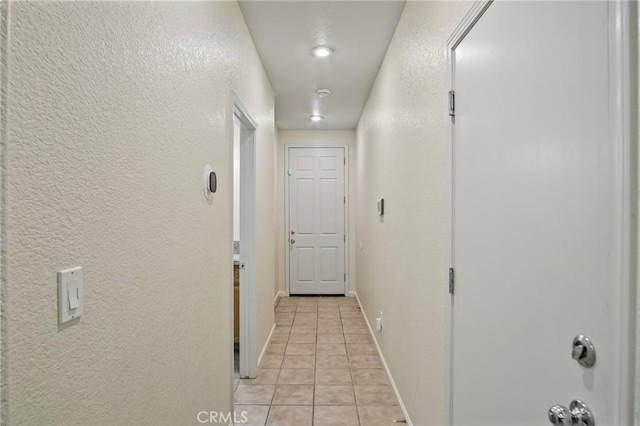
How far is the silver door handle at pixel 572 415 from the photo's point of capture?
2.19 feet

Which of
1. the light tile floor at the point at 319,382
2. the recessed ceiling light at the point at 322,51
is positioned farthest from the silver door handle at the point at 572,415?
the recessed ceiling light at the point at 322,51

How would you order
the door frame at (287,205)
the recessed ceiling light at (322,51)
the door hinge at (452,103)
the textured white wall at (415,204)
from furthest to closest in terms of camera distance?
the door frame at (287,205) < the recessed ceiling light at (322,51) < the textured white wall at (415,204) < the door hinge at (452,103)

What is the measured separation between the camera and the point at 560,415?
72cm

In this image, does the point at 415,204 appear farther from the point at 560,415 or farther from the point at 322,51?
the point at 322,51

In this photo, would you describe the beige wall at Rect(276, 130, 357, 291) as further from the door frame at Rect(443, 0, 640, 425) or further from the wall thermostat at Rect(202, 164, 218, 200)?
the door frame at Rect(443, 0, 640, 425)

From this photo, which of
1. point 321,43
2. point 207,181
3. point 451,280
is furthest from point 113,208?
point 321,43

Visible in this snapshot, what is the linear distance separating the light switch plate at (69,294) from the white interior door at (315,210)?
4481 mm

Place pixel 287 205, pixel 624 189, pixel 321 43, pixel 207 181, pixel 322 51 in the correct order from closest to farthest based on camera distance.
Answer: pixel 624 189
pixel 207 181
pixel 321 43
pixel 322 51
pixel 287 205

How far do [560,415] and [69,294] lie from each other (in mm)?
1114

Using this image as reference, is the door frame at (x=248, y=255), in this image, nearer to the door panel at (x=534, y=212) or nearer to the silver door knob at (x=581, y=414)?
the door panel at (x=534, y=212)

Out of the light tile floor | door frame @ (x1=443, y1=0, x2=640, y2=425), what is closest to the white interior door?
the light tile floor

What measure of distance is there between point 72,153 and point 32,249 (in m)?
0.22

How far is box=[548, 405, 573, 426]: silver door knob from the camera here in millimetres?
706

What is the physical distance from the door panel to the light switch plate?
1099 millimetres
